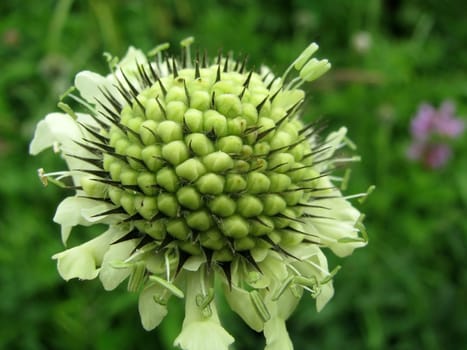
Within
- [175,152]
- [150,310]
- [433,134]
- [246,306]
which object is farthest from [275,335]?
[433,134]

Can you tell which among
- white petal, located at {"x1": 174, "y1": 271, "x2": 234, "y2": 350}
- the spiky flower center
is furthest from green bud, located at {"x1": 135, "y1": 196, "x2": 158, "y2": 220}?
white petal, located at {"x1": 174, "y1": 271, "x2": 234, "y2": 350}

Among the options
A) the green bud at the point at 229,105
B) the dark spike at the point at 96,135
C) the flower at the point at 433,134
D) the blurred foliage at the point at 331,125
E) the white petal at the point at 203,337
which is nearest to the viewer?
the white petal at the point at 203,337

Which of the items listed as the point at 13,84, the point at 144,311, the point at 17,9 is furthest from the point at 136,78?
the point at 17,9

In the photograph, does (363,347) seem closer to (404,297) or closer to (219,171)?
(404,297)

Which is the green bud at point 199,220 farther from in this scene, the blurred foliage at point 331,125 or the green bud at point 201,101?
the blurred foliage at point 331,125

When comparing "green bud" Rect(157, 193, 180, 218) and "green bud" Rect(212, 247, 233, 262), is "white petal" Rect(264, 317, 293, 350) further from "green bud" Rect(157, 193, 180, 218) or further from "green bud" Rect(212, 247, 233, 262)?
"green bud" Rect(157, 193, 180, 218)

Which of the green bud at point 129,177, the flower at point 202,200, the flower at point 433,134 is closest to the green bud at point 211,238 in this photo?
the flower at point 202,200
